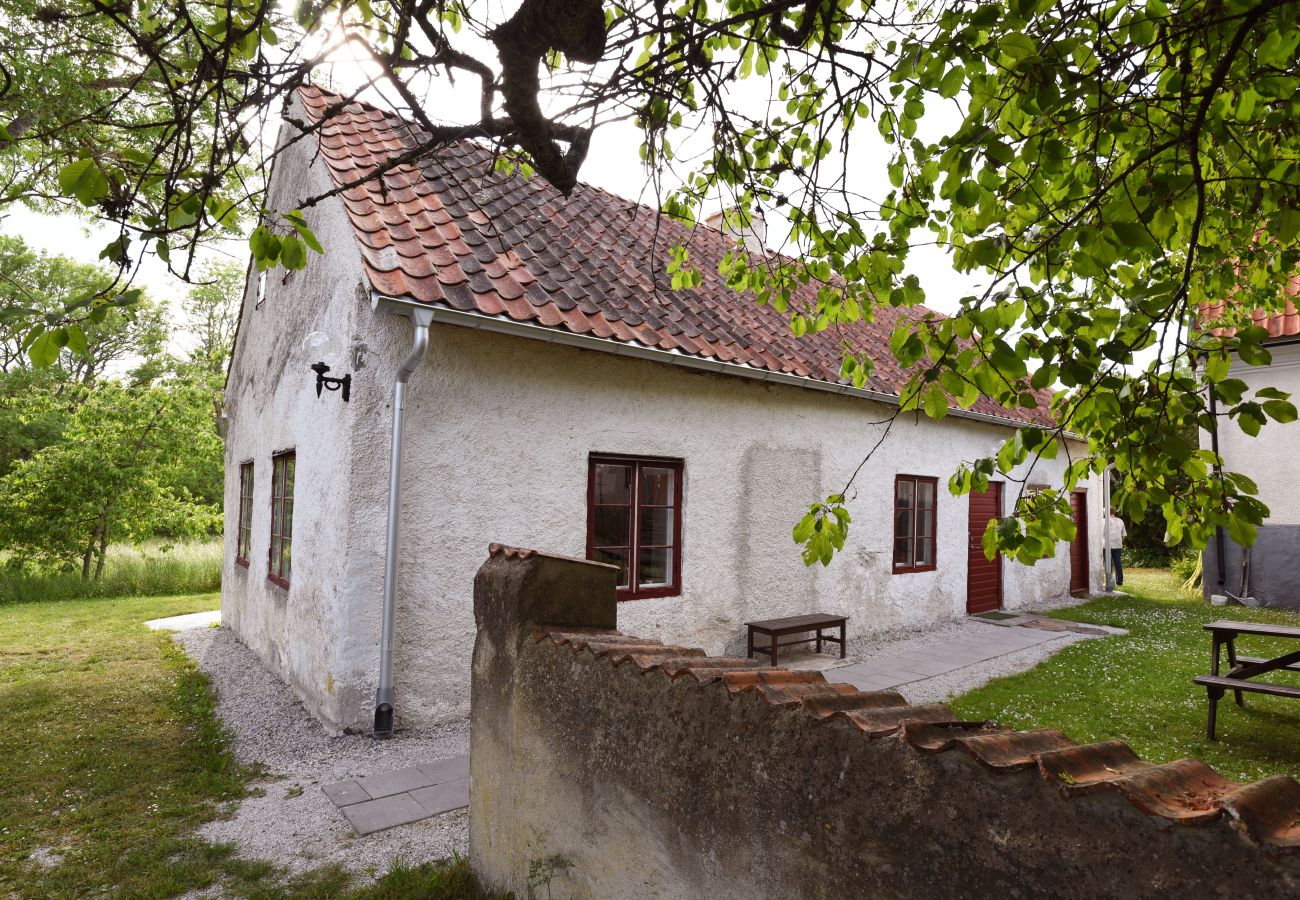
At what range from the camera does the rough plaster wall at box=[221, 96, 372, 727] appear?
5543 mm

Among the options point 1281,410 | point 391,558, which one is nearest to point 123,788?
point 391,558


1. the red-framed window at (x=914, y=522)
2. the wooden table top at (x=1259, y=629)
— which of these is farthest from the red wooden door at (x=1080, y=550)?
the wooden table top at (x=1259, y=629)

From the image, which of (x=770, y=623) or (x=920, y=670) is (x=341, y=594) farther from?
(x=920, y=670)

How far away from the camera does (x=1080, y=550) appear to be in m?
14.7

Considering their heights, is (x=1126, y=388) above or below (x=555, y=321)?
below

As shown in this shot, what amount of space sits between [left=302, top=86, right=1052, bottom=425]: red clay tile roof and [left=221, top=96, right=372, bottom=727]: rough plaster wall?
1.54ft

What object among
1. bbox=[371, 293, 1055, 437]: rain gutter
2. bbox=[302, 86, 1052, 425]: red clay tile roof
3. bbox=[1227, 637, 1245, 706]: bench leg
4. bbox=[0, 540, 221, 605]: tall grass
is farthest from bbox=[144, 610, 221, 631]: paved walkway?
bbox=[1227, 637, 1245, 706]: bench leg

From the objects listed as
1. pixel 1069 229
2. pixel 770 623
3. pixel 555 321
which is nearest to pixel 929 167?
pixel 1069 229

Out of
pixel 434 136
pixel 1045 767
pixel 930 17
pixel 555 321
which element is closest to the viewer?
pixel 1045 767

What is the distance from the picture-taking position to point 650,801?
226 centimetres

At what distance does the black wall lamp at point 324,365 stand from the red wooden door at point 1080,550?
570 inches

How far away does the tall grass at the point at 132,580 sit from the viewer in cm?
1355

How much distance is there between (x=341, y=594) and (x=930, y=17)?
5.32m

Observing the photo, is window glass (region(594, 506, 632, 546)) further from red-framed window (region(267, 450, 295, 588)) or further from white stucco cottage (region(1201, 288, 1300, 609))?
white stucco cottage (region(1201, 288, 1300, 609))
